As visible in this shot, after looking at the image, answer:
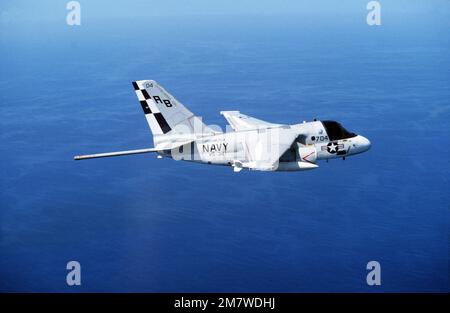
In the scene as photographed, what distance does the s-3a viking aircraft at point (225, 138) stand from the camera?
65.8 metres

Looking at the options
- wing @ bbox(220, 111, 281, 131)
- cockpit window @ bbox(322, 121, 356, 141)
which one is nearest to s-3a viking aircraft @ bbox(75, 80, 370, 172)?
cockpit window @ bbox(322, 121, 356, 141)

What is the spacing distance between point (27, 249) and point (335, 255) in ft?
158

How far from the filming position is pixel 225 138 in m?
66.8

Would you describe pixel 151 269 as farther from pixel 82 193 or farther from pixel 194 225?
pixel 82 193

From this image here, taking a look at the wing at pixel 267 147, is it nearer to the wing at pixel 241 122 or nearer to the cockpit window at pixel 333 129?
the cockpit window at pixel 333 129

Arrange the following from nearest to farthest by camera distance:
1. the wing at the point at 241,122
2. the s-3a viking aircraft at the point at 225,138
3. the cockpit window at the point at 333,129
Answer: the s-3a viking aircraft at the point at 225,138, the cockpit window at the point at 333,129, the wing at the point at 241,122

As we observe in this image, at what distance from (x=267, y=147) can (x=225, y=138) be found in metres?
4.58

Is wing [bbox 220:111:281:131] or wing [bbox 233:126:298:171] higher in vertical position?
wing [bbox 220:111:281:131]

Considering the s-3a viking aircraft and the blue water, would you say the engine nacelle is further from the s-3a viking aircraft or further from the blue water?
the blue water

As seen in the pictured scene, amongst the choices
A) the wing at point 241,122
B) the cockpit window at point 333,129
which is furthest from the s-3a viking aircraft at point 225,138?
the wing at point 241,122

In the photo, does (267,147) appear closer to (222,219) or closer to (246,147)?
(246,147)

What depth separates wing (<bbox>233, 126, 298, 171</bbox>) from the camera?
6327 cm

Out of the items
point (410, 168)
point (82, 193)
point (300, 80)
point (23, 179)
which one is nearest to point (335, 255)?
point (410, 168)

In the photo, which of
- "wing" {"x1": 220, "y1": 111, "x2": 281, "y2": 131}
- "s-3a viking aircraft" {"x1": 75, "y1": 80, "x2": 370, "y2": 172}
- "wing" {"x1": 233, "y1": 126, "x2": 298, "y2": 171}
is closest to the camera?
"wing" {"x1": 233, "y1": 126, "x2": 298, "y2": 171}
